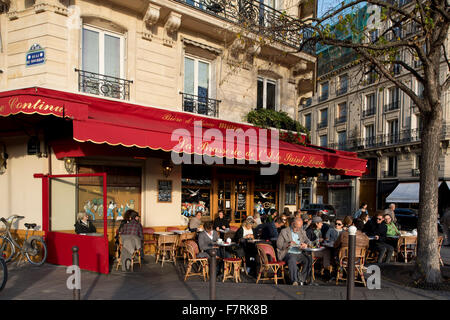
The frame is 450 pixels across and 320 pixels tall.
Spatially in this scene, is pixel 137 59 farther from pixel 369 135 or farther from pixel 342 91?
pixel 342 91

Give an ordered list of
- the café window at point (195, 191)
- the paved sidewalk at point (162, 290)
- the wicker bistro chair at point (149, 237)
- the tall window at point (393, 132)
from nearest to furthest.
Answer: the paved sidewalk at point (162, 290) → the wicker bistro chair at point (149, 237) → the café window at point (195, 191) → the tall window at point (393, 132)

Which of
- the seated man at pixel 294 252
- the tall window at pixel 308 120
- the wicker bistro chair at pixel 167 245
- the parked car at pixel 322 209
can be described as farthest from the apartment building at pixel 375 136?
the wicker bistro chair at pixel 167 245

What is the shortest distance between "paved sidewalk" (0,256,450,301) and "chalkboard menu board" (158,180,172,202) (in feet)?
9.22

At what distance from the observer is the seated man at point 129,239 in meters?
7.09

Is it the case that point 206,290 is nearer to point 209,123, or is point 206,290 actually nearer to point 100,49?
point 209,123

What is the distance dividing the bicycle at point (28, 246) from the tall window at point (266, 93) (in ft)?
26.4

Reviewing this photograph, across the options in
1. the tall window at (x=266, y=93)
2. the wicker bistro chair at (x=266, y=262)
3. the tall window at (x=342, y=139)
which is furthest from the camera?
the tall window at (x=342, y=139)

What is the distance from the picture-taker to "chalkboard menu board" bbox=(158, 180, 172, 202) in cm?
905

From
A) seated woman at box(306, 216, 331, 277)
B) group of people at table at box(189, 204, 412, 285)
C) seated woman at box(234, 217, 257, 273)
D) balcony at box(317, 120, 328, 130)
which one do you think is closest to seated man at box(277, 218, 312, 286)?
group of people at table at box(189, 204, 412, 285)

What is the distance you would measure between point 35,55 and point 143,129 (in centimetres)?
336

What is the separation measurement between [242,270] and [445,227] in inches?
336

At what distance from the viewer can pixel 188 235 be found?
8.12 meters

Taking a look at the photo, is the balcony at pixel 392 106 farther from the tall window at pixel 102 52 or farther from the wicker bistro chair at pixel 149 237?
the wicker bistro chair at pixel 149 237

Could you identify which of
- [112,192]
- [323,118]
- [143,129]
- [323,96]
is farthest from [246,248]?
[323,96]
